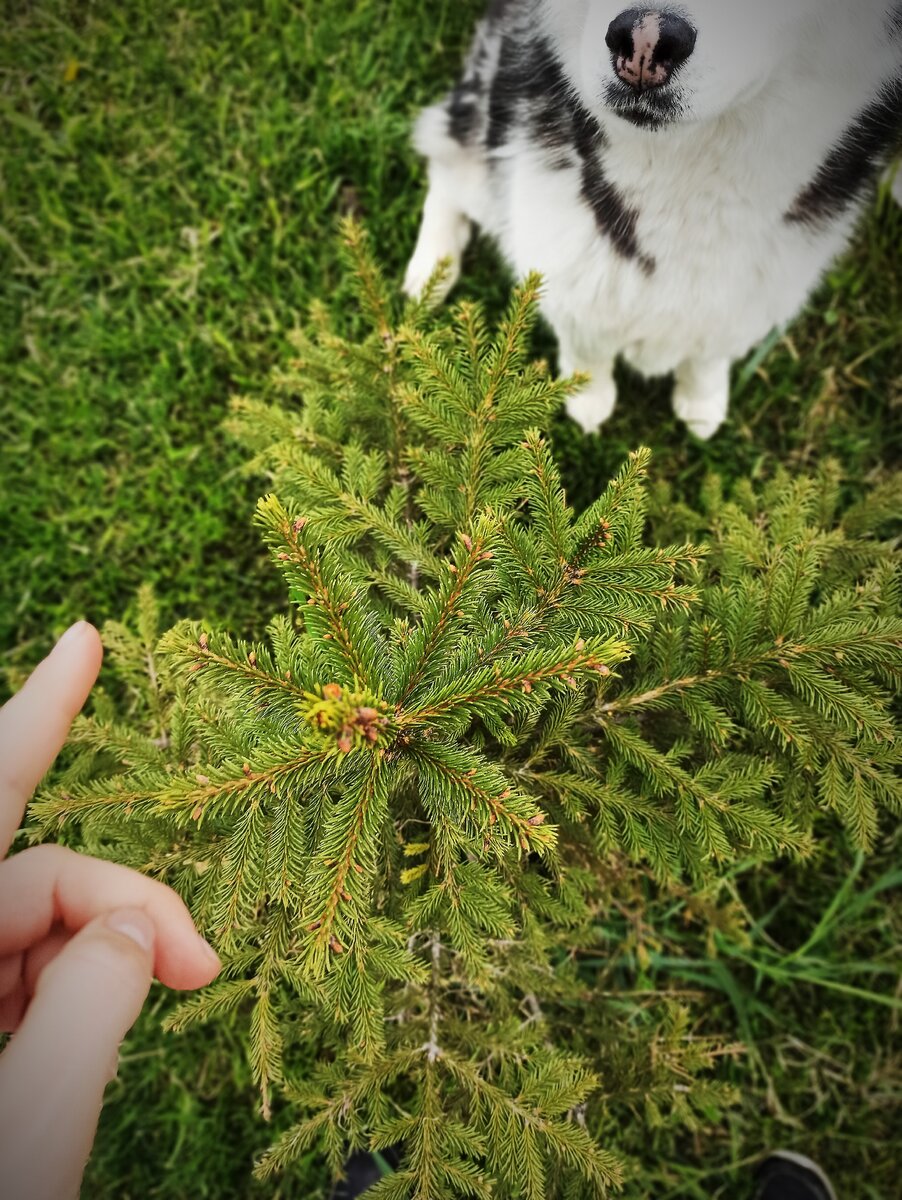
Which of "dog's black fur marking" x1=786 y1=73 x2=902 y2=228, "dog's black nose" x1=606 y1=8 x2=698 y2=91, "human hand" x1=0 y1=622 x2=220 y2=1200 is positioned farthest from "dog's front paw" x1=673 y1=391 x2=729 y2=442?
"human hand" x1=0 y1=622 x2=220 y2=1200

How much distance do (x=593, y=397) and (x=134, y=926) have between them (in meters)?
1.86

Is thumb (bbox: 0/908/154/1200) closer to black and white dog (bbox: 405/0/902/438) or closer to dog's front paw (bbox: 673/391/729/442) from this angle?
black and white dog (bbox: 405/0/902/438)

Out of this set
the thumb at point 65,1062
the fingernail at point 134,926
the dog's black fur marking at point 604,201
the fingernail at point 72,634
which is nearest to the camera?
the thumb at point 65,1062

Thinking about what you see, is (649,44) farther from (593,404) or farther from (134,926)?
(134,926)

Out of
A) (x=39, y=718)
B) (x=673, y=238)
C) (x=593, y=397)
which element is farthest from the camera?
(x=593, y=397)

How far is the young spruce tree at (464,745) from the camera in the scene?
870 mm

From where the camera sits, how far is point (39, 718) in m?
0.95

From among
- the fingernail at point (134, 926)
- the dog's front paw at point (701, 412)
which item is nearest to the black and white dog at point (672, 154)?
the dog's front paw at point (701, 412)

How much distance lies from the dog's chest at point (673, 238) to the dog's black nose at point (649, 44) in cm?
14

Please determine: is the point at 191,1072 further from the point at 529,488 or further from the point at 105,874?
the point at 529,488

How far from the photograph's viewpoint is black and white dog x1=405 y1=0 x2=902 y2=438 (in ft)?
3.87

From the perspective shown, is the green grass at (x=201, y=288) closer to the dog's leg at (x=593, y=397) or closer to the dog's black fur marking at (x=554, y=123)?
the dog's leg at (x=593, y=397)

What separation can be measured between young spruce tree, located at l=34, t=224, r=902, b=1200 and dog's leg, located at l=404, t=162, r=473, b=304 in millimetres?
995

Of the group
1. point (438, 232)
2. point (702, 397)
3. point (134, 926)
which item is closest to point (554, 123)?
point (438, 232)
